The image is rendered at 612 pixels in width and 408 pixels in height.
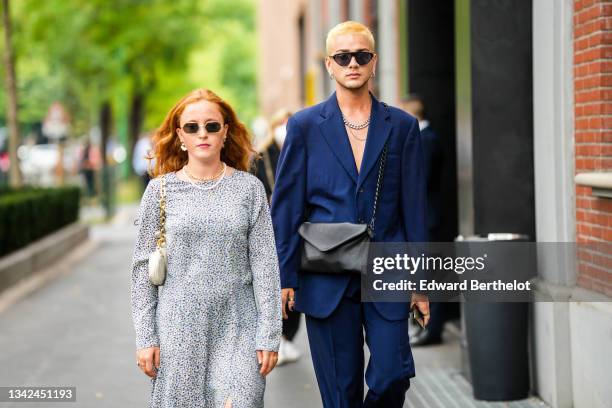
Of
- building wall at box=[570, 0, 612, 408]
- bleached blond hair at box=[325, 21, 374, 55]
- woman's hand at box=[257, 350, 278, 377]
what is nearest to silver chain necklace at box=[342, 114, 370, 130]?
bleached blond hair at box=[325, 21, 374, 55]

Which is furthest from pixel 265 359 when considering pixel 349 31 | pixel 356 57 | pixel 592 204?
pixel 592 204

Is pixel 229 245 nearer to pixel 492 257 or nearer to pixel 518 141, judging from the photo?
pixel 492 257

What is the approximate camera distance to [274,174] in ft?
28.6

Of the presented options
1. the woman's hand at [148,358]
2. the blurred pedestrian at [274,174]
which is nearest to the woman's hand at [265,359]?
the woman's hand at [148,358]

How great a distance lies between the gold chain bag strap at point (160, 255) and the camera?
4281mm

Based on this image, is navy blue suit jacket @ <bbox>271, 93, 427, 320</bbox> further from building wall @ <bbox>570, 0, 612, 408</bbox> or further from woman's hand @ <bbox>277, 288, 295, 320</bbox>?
building wall @ <bbox>570, 0, 612, 408</bbox>

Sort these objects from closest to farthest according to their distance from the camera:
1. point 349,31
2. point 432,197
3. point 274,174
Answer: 1. point 349,31
2. point 274,174
3. point 432,197

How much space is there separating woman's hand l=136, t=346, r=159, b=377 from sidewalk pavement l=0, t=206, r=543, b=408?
9.80 ft

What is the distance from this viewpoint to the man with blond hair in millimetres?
4863

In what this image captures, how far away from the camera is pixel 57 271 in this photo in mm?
15453

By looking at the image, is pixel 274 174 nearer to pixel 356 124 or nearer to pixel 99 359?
pixel 99 359

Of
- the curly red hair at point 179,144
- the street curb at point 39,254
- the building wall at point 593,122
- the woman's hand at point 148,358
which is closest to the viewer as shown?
the woman's hand at point 148,358

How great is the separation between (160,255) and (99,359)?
502 cm

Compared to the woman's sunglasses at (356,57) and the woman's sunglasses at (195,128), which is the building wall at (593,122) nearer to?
the woman's sunglasses at (356,57)
